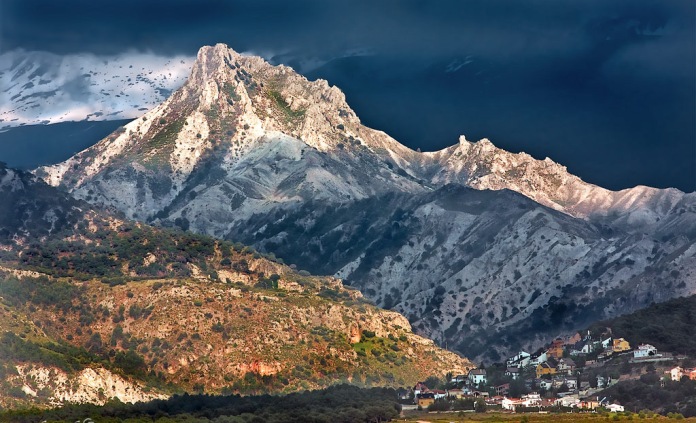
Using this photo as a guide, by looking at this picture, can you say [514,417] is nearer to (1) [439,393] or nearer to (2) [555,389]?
(1) [439,393]

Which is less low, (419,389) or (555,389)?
(419,389)

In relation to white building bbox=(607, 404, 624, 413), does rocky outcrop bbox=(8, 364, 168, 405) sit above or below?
above

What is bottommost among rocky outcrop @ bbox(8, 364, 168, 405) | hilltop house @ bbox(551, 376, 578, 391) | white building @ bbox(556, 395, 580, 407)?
white building @ bbox(556, 395, 580, 407)

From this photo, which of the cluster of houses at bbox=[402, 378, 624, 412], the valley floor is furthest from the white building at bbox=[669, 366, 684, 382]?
the valley floor

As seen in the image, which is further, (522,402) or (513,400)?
(513,400)

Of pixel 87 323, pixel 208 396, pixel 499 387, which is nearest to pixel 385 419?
pixel 208 396

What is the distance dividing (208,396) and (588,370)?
173 ft

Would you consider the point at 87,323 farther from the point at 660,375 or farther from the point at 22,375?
the point at 660,375

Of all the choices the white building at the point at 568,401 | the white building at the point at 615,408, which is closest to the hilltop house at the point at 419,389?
the white building at the point at 568,401

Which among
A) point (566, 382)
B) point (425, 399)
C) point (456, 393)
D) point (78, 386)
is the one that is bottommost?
point (425, 399)

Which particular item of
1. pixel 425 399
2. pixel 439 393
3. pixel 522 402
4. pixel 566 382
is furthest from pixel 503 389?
pixel 425 399

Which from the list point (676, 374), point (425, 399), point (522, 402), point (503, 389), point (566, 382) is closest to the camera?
point (522, 402)

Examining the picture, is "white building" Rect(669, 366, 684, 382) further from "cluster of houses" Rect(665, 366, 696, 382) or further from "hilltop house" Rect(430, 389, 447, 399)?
"hilltop house" Rect(430, 389, 447, 399)

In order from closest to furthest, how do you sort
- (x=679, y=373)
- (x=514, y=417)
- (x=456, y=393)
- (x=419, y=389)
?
1. (x=514, y=417)
2. (x=679, y=373)
3. (x=456, y=393)
4. (x=419, y=389)
